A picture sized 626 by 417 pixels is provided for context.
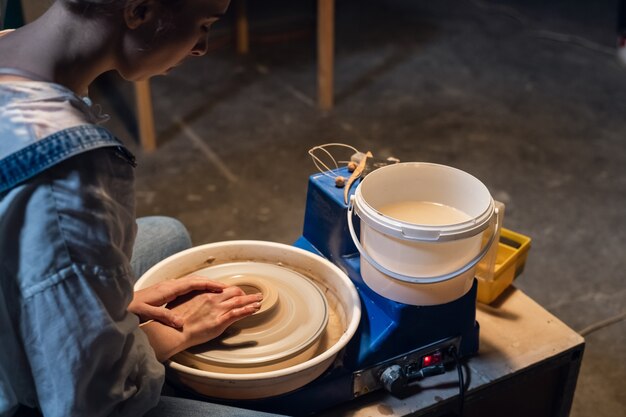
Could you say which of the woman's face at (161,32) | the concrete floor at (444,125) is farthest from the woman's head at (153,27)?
the concrete floor at (444,125)

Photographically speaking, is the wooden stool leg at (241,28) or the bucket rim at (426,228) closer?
the bucket rim at (426,228)

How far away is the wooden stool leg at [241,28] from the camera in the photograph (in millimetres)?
3695

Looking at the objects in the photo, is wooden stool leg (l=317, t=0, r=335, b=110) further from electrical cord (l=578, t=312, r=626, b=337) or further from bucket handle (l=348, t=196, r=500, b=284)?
bucket handle (l=348, t=196, r=500, b=284)

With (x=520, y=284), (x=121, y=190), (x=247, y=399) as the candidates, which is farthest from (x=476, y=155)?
(x=121, y=190)

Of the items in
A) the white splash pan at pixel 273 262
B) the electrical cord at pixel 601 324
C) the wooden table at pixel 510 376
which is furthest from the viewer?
the electrical cord at pixel 601 324

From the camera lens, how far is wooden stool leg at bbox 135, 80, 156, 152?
277 cm

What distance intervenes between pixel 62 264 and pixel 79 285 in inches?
1.3

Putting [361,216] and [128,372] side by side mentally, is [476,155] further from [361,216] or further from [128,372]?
[128,372]

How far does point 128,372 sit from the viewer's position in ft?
3.04

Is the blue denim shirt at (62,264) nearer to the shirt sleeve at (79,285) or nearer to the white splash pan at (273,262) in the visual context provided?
the shirt sleeve at (79,285)

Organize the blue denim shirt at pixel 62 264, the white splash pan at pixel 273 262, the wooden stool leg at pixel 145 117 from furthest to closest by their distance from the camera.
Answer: the wooden stool leg at pixel 145 117, the white splash pan at pixel 273 262, the blue denim shirt at pixel 62 264

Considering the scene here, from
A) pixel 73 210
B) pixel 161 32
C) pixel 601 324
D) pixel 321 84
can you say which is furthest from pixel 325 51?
pixel 73 210

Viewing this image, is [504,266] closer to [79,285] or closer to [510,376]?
[510,376]

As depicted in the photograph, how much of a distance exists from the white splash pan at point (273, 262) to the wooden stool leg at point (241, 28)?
2.56 m
